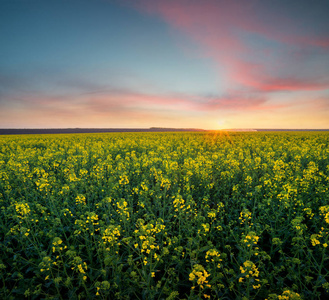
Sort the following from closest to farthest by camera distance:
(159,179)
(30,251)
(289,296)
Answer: (289,296) < (30,251) < (159,179)

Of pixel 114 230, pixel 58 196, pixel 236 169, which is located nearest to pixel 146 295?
pixel 114 230

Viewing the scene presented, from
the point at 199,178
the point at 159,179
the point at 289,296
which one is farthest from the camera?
the point at 199,178

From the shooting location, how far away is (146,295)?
10.2ft

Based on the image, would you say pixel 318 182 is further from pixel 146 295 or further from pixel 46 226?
pixel 46 226

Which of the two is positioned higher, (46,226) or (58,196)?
(58,196)

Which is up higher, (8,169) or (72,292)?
(8,169)

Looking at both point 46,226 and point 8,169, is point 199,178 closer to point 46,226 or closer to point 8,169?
point 46,226

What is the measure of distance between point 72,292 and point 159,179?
11.3 ft

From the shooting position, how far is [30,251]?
3.99 meters

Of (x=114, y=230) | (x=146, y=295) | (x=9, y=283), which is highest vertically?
(x=114, y=230)

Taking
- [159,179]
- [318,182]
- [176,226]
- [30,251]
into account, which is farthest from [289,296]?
[318,182]

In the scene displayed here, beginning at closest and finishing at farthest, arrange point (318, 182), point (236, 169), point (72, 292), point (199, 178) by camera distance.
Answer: point (72, 292) → point (318, 182) → point (199, 178) → point (236, 169)

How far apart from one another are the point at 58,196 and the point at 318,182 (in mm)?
9045

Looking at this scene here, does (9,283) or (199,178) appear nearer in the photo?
(9,283)
